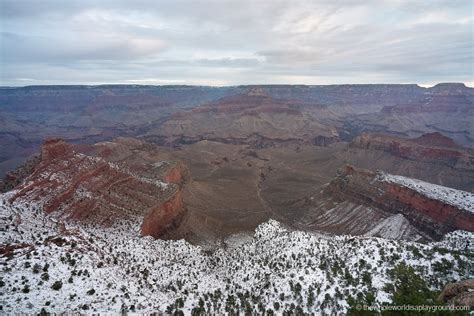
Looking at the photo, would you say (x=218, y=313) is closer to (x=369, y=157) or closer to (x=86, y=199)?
(x=86, y=199)

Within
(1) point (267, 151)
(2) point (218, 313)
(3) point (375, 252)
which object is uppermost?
(3) point (375, 252)

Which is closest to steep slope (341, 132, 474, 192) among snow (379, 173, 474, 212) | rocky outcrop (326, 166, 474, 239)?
snow (379, 173, 474, 212)

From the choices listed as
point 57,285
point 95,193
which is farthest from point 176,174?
point 57,285

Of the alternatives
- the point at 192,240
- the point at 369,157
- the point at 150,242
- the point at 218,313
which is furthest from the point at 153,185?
the point at 369,157

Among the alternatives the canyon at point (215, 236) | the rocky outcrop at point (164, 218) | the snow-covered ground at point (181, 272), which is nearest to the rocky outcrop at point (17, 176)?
the canyon at point (215, 236)

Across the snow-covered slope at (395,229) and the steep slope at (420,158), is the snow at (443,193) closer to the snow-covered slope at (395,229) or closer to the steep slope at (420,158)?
the snow-covered slope at (395,229)

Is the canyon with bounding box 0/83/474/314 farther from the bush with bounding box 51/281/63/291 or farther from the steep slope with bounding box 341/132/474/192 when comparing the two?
the steep slope with bounding box 341/132/474/192
